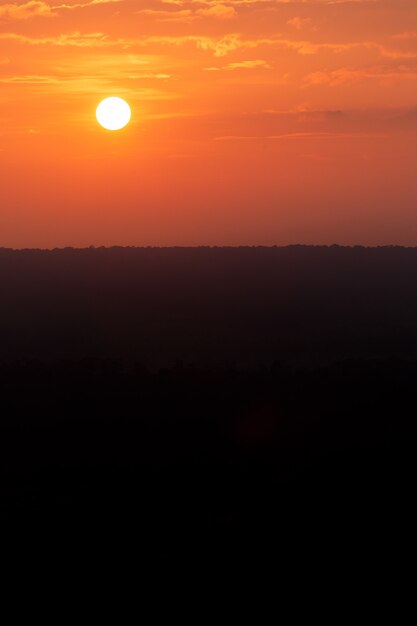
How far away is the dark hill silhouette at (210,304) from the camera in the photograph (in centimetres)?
5381

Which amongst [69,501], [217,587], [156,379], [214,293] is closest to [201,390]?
[156,379]

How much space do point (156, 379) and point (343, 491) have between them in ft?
46.0

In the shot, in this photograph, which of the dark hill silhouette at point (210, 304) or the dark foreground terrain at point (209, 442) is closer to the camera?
the dark foreground terrain at point (209, 442)

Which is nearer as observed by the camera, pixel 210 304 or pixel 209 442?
pixel 209 442

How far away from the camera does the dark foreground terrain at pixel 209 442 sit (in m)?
20.1

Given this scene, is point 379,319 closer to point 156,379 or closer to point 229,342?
point 229,342

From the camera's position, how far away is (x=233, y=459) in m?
26.6

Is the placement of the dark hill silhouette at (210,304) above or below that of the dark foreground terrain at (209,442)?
above

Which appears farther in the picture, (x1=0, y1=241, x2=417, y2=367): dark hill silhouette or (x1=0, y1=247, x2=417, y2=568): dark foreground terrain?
(x1=0, y1=241, x2=417, y2=367): dark hill silhouette

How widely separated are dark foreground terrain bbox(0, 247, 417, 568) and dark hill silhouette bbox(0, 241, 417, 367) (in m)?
0.35

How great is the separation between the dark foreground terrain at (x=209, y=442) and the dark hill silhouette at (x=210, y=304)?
35 centimetres

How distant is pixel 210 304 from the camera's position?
69000mm

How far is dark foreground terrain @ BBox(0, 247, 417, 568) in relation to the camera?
65.9ft

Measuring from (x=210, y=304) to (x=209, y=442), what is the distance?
40424 millimetres
